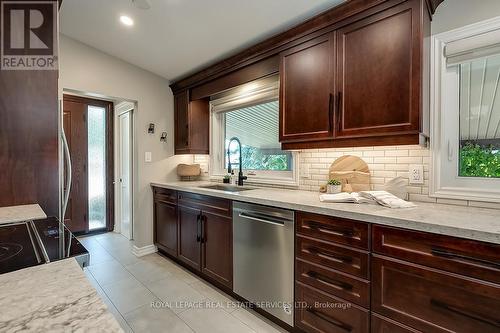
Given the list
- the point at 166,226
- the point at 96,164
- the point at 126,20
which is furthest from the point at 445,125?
the point at 96,164

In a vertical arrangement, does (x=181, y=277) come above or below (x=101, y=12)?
below

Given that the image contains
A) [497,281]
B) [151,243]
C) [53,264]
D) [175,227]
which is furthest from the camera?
[151,243]

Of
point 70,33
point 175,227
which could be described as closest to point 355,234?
point 175,227

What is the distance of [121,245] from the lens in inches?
148

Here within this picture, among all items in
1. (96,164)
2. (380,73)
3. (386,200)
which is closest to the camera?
(386,200)

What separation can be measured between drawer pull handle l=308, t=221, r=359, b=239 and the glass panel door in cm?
387

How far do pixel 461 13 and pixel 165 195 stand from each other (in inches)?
124

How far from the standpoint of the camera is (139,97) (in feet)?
11.0

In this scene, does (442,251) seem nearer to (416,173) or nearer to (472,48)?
(416,173)

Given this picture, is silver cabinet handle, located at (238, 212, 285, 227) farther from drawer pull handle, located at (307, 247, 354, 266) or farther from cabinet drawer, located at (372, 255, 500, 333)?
cabinet drawer, located at (372, 255, 500, 333)

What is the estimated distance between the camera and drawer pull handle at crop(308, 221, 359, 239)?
1.49 m

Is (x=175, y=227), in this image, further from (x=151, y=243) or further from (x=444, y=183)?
(x=444, y=183)

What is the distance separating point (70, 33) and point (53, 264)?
2981 mm
